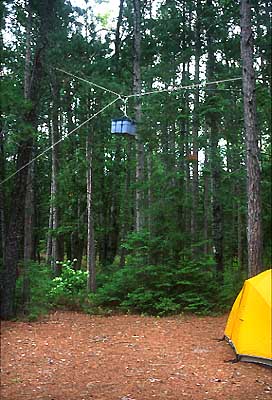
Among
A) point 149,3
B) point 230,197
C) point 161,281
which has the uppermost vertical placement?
point 149,3

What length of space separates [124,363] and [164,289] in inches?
190

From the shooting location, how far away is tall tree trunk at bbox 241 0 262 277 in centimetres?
859

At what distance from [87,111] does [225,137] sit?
3795 millimetres

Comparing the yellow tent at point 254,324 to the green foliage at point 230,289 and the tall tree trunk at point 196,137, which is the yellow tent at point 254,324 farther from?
the tall tree trunk at point 196,137

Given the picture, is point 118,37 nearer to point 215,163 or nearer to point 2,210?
point 215,163

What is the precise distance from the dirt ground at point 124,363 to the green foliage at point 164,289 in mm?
1029

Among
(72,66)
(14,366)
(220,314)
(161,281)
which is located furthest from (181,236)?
(14,366)

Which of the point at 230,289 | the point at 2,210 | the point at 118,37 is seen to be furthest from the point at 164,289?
the point at 118,37

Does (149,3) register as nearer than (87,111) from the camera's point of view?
No

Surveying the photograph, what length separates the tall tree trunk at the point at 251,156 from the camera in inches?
338

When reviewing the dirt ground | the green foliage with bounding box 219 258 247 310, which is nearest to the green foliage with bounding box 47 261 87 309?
the dirt ground

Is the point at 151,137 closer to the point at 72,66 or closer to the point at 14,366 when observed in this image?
the point at 72,66

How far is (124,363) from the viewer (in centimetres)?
674

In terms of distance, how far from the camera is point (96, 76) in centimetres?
1161
